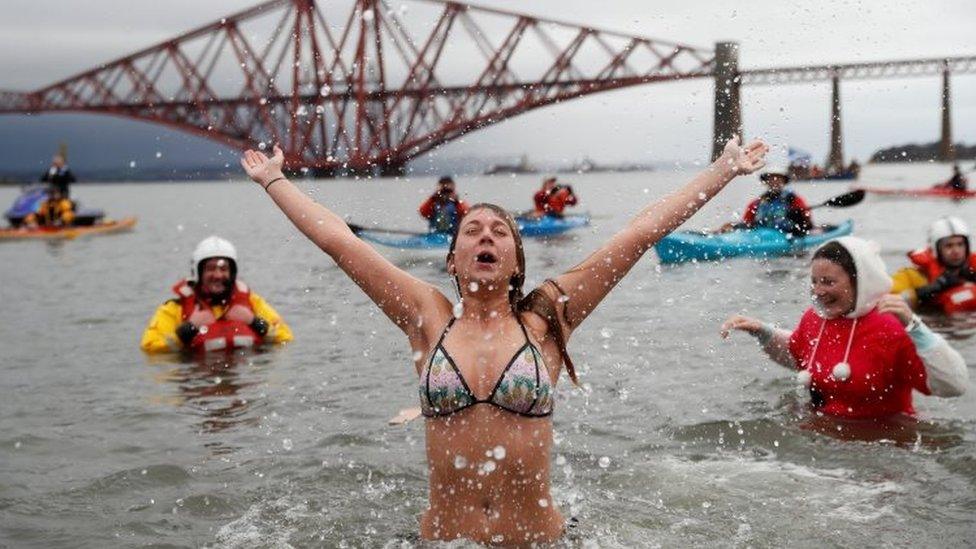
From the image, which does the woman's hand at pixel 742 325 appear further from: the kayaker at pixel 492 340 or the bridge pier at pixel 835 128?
the bridge pier at pixel 835 128

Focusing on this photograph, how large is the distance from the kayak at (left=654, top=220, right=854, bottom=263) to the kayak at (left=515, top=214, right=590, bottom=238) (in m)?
8.03

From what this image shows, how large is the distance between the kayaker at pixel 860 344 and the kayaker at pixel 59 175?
25.9 m

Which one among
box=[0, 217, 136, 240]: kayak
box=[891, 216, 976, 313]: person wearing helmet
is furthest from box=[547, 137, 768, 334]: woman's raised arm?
box=[0, 217, 136, 240]: kayak

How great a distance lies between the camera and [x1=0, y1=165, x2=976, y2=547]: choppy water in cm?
553

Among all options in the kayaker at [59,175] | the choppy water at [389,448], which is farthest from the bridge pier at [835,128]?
the kayaker at [59,175]

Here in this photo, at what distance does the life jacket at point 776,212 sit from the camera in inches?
733

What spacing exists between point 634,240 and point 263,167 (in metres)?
1.63

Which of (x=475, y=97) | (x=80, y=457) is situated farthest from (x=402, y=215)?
(x=80, y=457)

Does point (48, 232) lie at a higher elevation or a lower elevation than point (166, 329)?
higher

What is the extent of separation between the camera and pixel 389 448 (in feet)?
23.8

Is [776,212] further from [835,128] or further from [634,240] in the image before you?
[835,128]

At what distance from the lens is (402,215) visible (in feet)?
A: 125

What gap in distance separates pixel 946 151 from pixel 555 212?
8179cm

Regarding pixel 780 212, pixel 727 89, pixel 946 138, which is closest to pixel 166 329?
pixel 780 212
